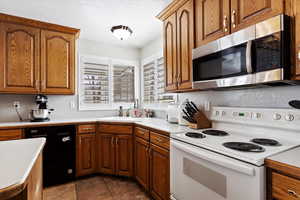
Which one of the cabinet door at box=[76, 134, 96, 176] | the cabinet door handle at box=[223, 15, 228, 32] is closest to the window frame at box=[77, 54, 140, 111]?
the cabinet door at box=[76, 134, 96, 176]

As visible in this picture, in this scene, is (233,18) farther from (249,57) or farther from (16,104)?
(16,104)

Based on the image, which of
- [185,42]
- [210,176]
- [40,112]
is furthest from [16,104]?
[210,176]

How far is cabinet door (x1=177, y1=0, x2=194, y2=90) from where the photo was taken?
5.73 feet

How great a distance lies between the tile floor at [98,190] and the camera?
2.02m

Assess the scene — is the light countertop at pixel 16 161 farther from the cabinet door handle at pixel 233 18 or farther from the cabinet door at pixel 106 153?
the cabinet door handle at pixel 233 18

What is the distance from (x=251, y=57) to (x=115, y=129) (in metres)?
1.99

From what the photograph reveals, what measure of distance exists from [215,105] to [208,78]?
48 cm

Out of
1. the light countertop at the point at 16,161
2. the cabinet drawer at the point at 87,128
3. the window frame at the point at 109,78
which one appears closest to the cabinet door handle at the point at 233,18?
the light countertop at the point at 16,161

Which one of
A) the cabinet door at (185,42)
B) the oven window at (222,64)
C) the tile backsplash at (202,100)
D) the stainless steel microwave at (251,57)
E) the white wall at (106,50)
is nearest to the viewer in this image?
the stainless steel microwave at (251,57)

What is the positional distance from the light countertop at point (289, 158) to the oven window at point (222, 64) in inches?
22.7

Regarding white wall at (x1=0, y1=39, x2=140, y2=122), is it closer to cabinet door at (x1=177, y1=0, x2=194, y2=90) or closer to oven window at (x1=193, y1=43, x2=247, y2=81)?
cabinet door at (x1=177, y1=0, x2=194, y2=90)

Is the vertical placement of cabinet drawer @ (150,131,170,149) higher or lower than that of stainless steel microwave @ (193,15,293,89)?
lower

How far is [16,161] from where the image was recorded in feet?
2.59

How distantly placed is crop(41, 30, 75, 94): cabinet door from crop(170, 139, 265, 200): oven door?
6.65ft
